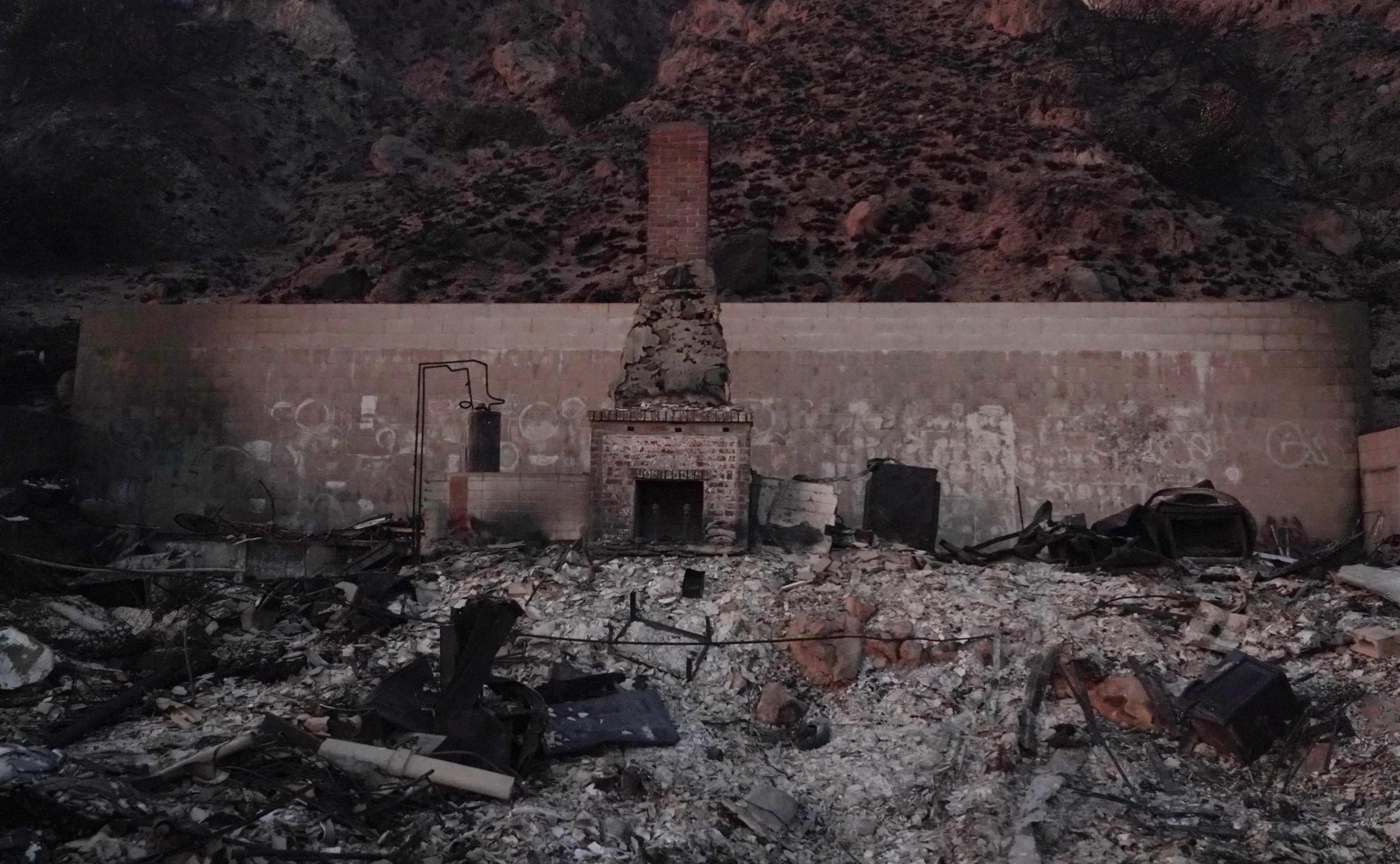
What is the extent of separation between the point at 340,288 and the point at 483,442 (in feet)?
48.8

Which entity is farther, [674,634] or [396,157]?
[396,157]

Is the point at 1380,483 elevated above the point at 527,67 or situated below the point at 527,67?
below

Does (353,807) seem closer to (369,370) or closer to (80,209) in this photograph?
(369,370)

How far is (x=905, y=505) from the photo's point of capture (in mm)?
12102

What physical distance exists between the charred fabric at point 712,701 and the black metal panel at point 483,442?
4.11ft

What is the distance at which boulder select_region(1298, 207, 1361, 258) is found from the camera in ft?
87.0

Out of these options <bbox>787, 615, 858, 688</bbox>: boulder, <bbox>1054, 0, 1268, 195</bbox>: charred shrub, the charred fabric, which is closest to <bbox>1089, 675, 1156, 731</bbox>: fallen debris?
the charred fabric

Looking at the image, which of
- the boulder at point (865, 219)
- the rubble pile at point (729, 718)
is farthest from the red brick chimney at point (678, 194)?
the boulder at point (865, 219)

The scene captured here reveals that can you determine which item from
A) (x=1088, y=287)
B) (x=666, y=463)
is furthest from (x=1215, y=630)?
(x=1088, y=287)

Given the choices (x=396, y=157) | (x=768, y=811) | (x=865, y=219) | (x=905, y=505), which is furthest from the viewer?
(x=396, y=157)

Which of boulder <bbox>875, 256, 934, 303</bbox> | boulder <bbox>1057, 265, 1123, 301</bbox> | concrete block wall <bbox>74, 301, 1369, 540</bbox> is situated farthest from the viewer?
boulder <bbox>875, 256, 934, 303</bbox>

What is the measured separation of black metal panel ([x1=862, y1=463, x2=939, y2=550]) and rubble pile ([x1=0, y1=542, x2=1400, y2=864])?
1.95m

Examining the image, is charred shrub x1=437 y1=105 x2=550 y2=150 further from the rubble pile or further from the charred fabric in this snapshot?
the rubble pile

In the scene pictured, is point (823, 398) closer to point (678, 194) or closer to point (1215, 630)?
point (678, 194)
